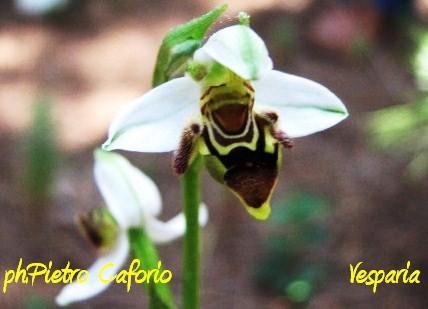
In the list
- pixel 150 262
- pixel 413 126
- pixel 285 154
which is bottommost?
pixel 150 262

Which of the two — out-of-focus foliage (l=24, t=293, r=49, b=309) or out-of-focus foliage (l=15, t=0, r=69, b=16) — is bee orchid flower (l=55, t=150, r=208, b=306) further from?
out-of-focus foliage (l=15, t=0, r=69, b=16)

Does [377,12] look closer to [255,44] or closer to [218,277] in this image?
[218,277]

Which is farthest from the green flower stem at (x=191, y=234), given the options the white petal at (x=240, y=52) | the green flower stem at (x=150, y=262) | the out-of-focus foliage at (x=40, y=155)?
the out-of-focus foliage at (x=40, y=155)

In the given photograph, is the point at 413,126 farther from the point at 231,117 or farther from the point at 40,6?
the point at 40,6

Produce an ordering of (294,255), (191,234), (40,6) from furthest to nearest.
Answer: (40,6) < (294,255) < (191,234)

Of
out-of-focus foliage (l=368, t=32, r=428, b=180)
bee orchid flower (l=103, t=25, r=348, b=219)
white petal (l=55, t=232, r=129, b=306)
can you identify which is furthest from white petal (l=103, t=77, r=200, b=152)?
out-of-focus foliage (l=368, t=32, r=428, b=180)

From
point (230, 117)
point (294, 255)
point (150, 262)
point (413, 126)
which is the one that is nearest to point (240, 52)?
point (230, 117)
